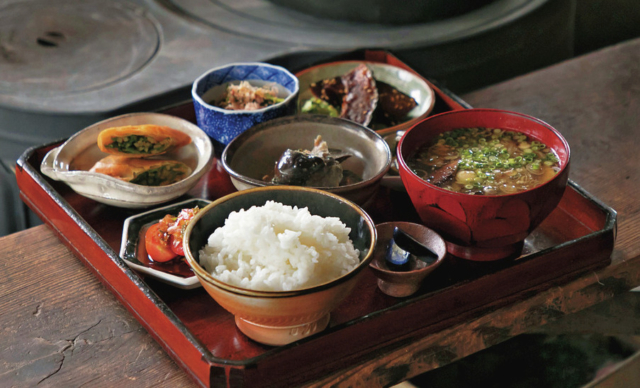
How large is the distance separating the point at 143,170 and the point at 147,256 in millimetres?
291

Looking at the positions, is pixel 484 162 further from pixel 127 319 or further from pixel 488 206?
pixel 127 319

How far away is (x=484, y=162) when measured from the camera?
1.34m

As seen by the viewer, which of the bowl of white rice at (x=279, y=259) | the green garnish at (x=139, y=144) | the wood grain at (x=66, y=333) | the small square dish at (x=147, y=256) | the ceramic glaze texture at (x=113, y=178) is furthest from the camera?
the green garnish at (x=139, y=144)

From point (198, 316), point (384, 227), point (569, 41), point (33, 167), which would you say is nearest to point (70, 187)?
point (33, 167)

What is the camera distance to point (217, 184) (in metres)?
1.63

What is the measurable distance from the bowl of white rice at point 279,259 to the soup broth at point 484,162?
0.27 m

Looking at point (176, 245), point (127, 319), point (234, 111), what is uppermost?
point (234, 111)

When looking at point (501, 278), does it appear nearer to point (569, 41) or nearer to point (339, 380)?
point (339, 380)

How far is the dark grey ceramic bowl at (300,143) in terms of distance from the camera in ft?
4.96

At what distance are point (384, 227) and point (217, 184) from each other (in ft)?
1.73

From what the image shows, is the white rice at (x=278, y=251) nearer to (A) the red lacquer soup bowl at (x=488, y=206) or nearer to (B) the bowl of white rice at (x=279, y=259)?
(B) the bowl of white rice at (x=279, y=259)

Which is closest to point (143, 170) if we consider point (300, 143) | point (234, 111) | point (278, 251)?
point (234, 111)

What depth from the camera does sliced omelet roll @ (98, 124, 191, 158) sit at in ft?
5.01

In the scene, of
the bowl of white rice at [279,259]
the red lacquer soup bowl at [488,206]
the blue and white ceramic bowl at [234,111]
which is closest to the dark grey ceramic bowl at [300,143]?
the blue and white ceramic bowl at [234,111]
